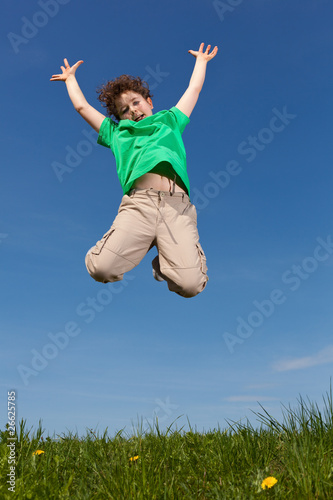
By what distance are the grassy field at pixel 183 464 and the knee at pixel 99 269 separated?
1476 millimetres

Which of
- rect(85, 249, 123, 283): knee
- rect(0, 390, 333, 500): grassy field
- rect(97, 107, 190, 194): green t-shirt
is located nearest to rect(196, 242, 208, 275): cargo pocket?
rect(97, 107, 190, 194): green t-shirt

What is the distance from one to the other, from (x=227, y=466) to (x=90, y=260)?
2301 mm

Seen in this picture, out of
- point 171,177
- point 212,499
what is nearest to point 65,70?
point 171,177

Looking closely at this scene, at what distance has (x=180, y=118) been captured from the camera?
218 inches

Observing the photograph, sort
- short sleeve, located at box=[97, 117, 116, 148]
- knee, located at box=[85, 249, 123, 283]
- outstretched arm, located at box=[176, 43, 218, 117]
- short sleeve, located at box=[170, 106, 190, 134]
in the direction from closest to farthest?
knee, located at box=[85, 249, 123, 283], short sleeve, located at box=[97, 117, 116, 148], short sleeve, located at box=[170, 106, 190, 134], outstretched arm, located at box=[176, 43, 218, 117]

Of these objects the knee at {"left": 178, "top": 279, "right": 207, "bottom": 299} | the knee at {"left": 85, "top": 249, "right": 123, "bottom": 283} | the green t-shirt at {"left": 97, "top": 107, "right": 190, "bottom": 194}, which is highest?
the green t-shirt at {"left": 97, "top": 107, "right": 190, "bottom": 194}

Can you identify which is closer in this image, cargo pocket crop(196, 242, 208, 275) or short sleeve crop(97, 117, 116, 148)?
cargo pocket crop(196, 242, 208, 275)

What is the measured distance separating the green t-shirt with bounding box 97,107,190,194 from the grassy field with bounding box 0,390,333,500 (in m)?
2.55

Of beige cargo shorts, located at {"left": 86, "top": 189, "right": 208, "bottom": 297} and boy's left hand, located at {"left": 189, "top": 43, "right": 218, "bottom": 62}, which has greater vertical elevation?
boy's left hand, located at {"left": 189, "top": 43, "right": 218, "bottom": 62}

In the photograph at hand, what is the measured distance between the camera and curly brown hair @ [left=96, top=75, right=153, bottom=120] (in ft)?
20.0

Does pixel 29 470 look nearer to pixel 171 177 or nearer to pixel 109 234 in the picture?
pixel 109 234

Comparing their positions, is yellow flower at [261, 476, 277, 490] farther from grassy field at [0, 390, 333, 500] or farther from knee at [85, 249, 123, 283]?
knee at [85, 249, 123, 283]

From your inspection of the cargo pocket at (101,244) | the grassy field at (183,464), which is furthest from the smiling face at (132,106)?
the grassy field at (183,464)

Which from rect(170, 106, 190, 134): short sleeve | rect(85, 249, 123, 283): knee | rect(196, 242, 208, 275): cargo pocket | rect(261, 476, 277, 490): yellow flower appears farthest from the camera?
rect(170, 106, 190, 134): short sleeve
